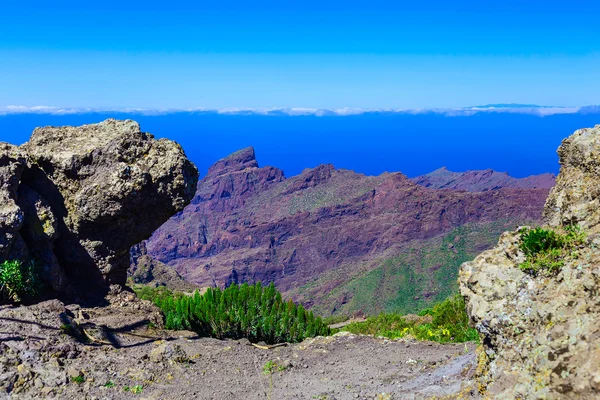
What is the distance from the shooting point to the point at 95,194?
12734 millimetres

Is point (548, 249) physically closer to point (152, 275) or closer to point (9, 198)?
point (9, 198)

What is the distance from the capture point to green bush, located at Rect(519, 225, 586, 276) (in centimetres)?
571

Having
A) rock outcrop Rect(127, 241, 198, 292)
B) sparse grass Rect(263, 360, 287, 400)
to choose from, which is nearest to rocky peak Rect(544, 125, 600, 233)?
sparse grass Rect(263, 360, 287, 400)

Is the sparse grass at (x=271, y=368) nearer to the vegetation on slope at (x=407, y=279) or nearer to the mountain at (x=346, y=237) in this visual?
the vegetation on slope at (x=407, y=279)

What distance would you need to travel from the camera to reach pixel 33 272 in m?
11.5

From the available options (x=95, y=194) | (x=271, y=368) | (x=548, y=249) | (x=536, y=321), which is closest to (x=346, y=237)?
(x=95, y=194)

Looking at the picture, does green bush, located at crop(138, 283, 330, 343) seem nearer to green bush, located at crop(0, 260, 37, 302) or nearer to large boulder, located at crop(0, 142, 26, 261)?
green bush, located at crop(0, 260, 37, 302)

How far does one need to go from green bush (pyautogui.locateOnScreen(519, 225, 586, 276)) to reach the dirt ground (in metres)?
1.89

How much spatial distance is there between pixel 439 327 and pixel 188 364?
25.9 ft

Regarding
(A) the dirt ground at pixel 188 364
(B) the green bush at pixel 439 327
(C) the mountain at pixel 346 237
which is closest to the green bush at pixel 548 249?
(A) the dirt ground at pixel 188 364

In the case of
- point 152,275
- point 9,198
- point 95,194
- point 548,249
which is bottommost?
point 152,275

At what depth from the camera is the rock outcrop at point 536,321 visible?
15.4 ft

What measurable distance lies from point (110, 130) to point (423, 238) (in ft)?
365

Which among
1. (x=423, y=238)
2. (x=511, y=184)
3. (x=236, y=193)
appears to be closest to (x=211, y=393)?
(x=423, y=238)
